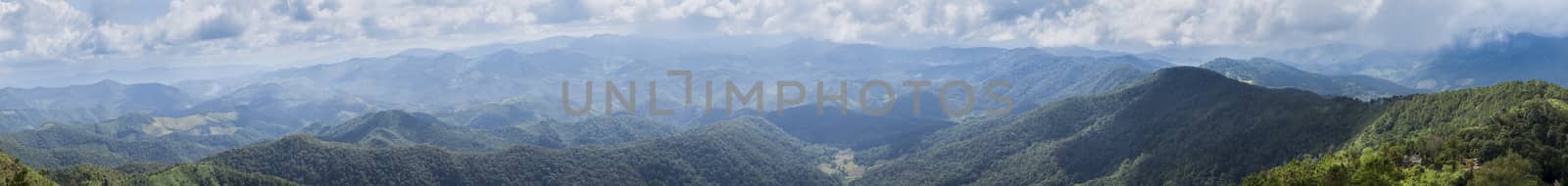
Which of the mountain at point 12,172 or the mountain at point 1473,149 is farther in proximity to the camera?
the mountain at point 12,172

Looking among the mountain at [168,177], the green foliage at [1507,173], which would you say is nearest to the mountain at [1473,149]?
the green foliage at [1507,173]

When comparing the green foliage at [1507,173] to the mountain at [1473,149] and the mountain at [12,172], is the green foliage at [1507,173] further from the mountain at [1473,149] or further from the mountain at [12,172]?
the mountain at [12,172]

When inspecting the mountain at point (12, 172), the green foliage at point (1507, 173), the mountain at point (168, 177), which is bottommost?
the mountain at point (168, 177)

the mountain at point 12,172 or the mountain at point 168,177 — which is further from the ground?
the mountain at point 12,172

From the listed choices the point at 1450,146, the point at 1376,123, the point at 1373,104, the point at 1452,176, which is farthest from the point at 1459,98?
the point at 1452,176

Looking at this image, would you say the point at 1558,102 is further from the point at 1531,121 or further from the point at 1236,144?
the point at 1236,144

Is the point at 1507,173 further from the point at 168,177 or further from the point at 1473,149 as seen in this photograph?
the point at 168,177

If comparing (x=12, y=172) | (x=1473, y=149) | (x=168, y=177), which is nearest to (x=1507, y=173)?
(x=1473, y=149)

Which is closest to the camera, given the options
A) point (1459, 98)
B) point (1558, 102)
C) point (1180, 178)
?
point (1558, 102)

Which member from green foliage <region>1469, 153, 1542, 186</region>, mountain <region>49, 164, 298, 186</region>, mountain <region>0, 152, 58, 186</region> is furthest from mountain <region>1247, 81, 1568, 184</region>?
mountain <region>49, 164, 298, 186</region>

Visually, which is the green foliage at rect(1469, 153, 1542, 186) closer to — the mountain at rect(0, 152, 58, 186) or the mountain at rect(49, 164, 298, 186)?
the mountain at rect(0, 152, 58, 186)

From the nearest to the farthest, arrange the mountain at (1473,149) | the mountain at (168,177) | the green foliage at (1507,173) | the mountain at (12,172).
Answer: the green foliage at (1507,173) → the mountain at (1473,149) → the mountain at (12,172) → the mountain at (168,177)
